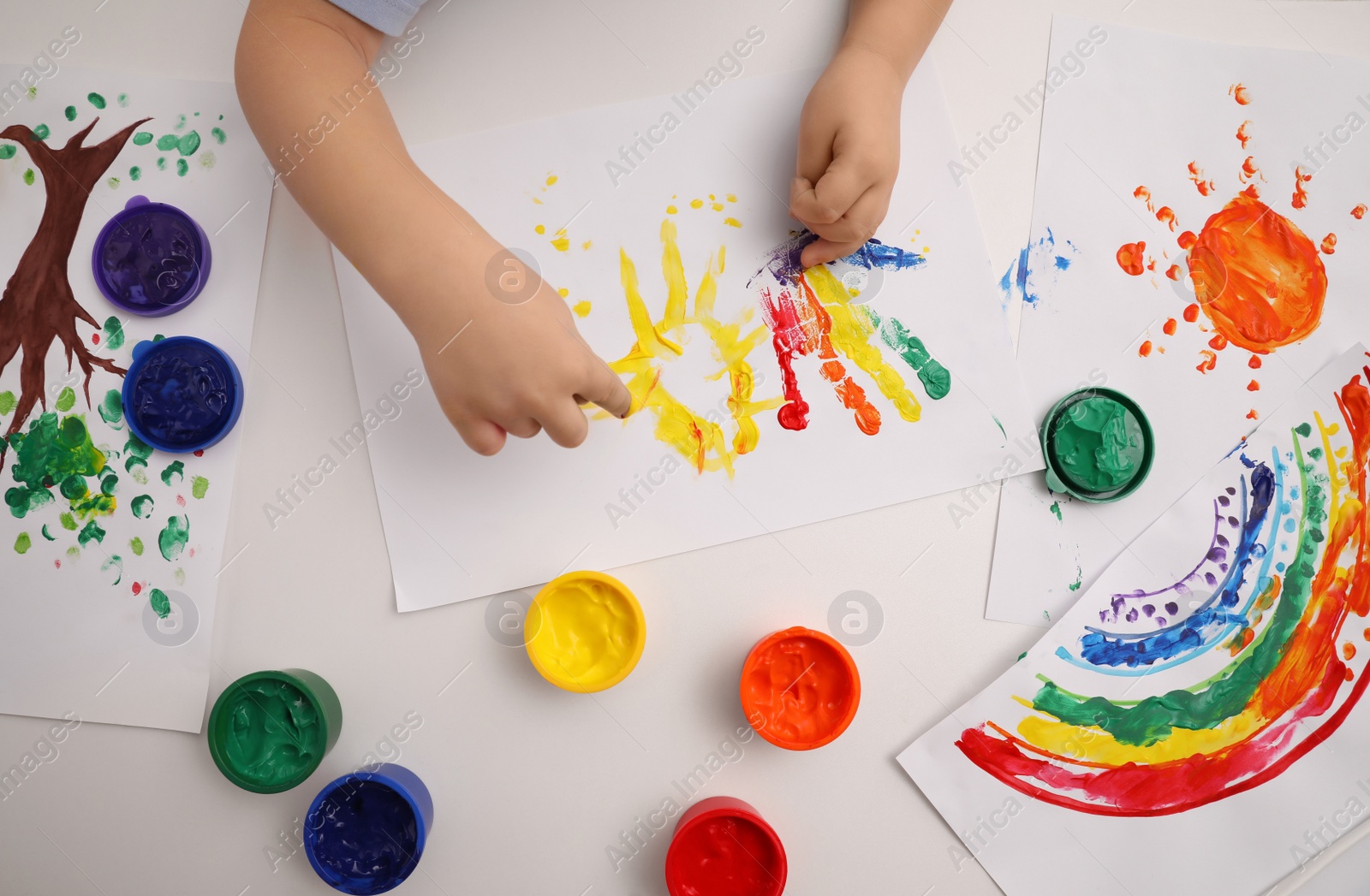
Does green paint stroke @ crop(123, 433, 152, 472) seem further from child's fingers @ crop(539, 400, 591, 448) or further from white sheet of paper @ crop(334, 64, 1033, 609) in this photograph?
child's fingers @ crop(539, 400, 591, 448)

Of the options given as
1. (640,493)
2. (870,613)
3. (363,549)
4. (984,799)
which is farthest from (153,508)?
(984,799)

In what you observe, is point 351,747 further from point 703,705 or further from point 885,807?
point 885,807

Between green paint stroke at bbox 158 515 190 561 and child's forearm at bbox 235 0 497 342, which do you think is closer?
child's forearm at bbox 235 0 497 342

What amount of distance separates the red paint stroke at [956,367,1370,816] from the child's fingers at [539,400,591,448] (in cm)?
40

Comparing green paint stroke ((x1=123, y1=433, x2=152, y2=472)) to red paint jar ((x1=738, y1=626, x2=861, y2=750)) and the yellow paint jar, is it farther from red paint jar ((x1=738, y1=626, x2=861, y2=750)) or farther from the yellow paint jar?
red paint jar ((x1=738, y1=626, x2=861, y2=750))

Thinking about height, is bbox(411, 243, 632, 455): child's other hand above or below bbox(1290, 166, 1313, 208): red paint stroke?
above

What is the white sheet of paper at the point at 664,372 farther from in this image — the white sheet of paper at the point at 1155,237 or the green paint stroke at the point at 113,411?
the green paint stroke at the point at 113,411

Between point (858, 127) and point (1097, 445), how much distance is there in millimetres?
325

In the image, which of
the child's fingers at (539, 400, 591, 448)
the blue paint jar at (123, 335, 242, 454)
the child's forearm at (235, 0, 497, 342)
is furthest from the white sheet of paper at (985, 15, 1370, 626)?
the blue paint jar at (123, 335, 242, 454)

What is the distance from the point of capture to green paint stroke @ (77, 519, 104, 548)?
0.70 m

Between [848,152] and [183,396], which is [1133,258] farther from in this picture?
[183,396]

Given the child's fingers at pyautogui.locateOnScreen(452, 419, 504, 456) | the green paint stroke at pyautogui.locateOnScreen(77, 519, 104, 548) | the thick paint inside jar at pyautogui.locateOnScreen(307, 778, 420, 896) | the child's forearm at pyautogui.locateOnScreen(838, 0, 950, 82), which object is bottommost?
the thick paint inside jar at pyautogui.locateOnScreen(307, 778, 420, 896)

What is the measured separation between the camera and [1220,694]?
0.69 meters

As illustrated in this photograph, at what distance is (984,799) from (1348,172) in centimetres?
62
